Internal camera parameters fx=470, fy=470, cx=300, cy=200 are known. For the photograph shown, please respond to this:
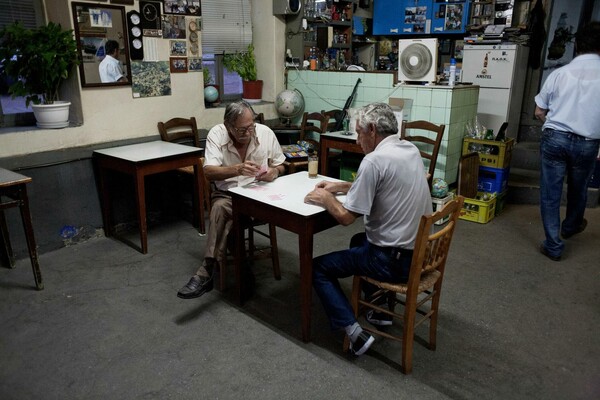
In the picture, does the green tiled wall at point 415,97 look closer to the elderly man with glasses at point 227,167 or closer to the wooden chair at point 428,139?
the wooden chair at point 428,139

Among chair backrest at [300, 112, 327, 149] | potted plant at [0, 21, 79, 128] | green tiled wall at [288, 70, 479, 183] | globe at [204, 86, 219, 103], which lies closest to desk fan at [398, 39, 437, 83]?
green tiled wall at [288, 70, 479, 183]

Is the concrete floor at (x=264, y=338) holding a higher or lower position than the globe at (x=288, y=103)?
lower

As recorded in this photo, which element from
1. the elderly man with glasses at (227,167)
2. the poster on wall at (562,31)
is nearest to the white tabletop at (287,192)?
the elderly man with glasses at (227,167)

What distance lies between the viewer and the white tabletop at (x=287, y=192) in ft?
7.92

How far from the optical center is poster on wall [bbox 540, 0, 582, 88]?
5855 millimetres

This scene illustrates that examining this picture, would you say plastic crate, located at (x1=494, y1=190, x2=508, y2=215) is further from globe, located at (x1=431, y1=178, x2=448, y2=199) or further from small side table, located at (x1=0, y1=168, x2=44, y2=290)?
small side table, located at (x1=0, y1=168, x2=44, y2=290)

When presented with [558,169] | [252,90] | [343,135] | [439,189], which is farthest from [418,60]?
[252,90]

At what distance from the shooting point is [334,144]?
4.67 meters

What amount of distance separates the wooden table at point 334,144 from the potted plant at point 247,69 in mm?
1151

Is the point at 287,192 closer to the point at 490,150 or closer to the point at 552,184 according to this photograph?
the point at 552,184

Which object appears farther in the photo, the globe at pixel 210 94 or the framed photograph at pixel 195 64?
the globe at pixel 210 94

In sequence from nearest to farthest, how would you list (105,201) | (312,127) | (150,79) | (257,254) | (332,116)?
(257,254) → (105,201) → (150,79) → (312,127) → (332,116)

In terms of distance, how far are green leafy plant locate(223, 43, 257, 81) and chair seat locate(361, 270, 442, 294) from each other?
3.60 meters

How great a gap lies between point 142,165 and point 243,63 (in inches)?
86.5
